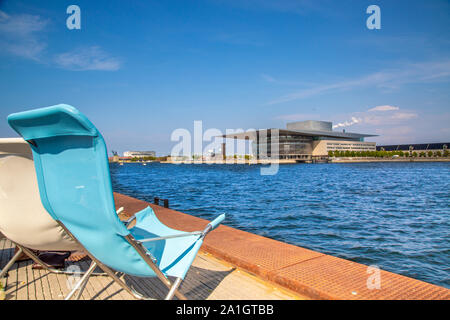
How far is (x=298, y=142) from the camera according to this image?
119 meters

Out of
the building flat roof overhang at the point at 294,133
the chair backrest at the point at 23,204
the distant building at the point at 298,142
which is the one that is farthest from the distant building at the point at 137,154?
the chair backrest at the point at 23,204

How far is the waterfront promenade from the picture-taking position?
9.04 ft

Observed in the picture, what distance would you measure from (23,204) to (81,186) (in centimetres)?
89

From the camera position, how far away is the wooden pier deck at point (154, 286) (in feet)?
9.29

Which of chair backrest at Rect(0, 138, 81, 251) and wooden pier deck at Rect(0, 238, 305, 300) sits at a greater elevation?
chair backrest at Rect(0, 138, 81, 251)

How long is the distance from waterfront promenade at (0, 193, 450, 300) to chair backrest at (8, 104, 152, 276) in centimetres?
98

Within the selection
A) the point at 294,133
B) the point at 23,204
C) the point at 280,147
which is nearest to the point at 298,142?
the point at 294,133

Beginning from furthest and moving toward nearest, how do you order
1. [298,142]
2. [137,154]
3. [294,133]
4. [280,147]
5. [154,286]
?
[137,154] → [298,142] → [280,147] → [294,133] → [154,286]

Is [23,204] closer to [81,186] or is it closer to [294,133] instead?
[81,186]

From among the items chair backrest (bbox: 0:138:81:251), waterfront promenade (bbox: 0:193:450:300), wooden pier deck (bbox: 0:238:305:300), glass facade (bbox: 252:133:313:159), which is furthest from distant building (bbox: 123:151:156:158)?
chair backrest (bbox: 0:138:81:251)

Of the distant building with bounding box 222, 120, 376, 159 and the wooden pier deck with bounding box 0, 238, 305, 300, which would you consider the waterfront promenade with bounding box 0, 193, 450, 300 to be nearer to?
the wooden pier deck with bounding box 0, 238, 305, 300

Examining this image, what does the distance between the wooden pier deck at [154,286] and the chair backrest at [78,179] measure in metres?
0.87
